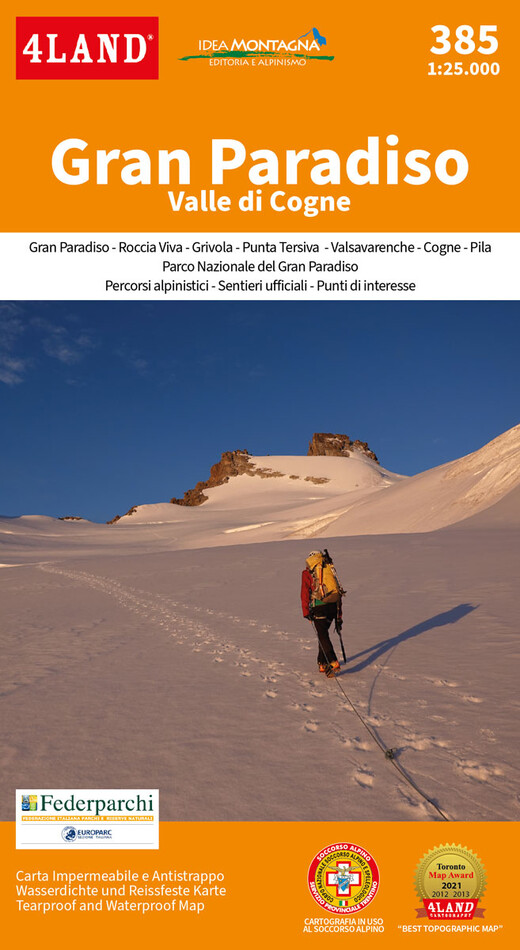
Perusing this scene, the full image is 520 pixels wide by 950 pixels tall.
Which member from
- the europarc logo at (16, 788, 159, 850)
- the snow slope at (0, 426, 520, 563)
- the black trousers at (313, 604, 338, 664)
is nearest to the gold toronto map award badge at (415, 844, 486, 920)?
the europarc logo at (16, 788, 159, 850)

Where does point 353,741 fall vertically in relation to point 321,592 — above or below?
below

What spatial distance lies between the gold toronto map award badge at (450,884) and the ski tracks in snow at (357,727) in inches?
20.4

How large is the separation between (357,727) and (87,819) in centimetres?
291

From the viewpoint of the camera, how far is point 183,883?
3471 millimetres

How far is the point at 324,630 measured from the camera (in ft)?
25.4

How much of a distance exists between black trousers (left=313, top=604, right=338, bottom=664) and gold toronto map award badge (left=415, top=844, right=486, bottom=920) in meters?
4.23

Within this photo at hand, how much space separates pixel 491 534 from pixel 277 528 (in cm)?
2898

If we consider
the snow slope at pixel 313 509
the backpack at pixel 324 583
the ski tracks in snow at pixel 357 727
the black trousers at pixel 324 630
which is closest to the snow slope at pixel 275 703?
the ski tracks in snow at pixel 357 727

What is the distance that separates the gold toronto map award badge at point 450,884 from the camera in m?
3.39

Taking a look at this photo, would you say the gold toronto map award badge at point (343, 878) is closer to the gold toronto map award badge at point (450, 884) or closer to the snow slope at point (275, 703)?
the gold toronto map award badge at point (450, 884)

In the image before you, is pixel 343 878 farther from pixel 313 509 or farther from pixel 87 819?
pixel 313 509

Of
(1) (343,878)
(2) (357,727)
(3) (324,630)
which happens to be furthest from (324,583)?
(1) (343,878)

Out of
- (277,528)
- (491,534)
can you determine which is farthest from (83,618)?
(277,528)

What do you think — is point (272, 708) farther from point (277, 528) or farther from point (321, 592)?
point (277, 528)
